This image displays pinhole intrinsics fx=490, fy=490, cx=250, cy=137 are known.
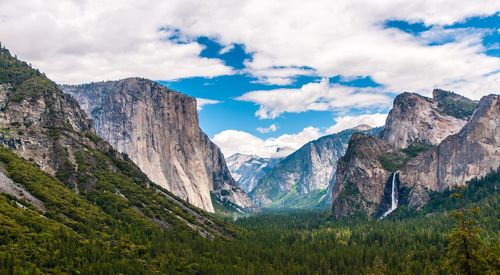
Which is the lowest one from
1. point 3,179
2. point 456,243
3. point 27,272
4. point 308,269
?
point 308,269

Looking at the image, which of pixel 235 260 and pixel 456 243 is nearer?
pixel 456 243

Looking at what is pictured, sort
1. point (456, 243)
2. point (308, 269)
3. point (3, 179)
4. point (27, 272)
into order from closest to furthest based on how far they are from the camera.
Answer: point (456, 243), point (27, 272), point (308, 269), point (3, 179)

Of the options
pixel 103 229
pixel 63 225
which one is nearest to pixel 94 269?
pixel 63 225

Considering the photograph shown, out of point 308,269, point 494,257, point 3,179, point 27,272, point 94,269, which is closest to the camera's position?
point 494,257

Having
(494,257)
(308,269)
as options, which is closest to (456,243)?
(494,257)

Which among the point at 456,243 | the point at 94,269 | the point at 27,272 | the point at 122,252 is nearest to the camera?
the point at 456,243

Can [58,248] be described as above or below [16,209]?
below

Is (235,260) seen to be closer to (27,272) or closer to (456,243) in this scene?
(27,272)

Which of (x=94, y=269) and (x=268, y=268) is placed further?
(x=268, y=268)

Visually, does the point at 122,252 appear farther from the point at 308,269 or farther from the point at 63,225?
the point at 308,269
